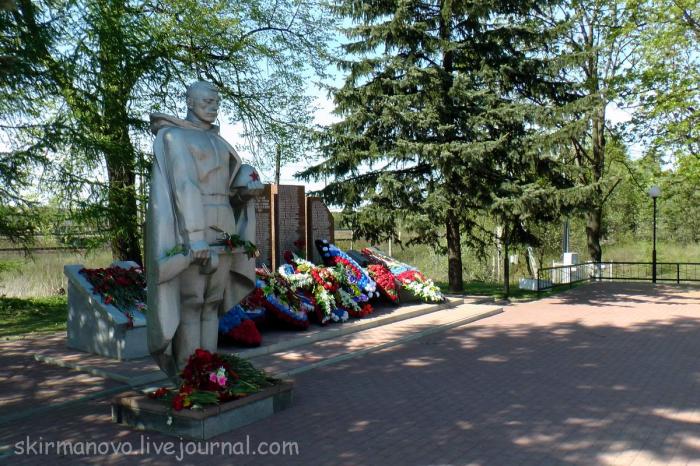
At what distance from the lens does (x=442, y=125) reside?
1475 centimetres

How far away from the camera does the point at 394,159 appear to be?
15695 millimetres

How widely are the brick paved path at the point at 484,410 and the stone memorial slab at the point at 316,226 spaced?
3.91 metres

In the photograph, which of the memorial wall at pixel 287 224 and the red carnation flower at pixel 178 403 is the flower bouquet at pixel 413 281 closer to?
the memorial wall at pixel 287 224

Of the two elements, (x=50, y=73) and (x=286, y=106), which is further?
(x=286, y=106)

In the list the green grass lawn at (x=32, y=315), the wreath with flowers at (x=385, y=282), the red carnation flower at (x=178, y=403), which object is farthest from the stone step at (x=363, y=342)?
the green grass lawn at (x=32, y=315)

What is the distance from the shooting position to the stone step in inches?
323

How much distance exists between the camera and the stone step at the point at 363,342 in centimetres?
820

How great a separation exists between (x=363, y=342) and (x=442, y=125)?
7.08 metres

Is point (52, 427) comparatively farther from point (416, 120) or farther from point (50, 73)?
point (416, 120)

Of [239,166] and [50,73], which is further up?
[50,73]

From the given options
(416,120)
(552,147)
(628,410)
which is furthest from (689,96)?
(628,410)

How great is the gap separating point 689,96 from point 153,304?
67.6 ft

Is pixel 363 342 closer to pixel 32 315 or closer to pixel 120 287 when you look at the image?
pixel 120 287

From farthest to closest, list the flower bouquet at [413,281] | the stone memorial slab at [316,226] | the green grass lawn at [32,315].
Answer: the flower bouquet at [413,281], the stone memorial slab at [316,226], the green grass lawn at [32,315]
